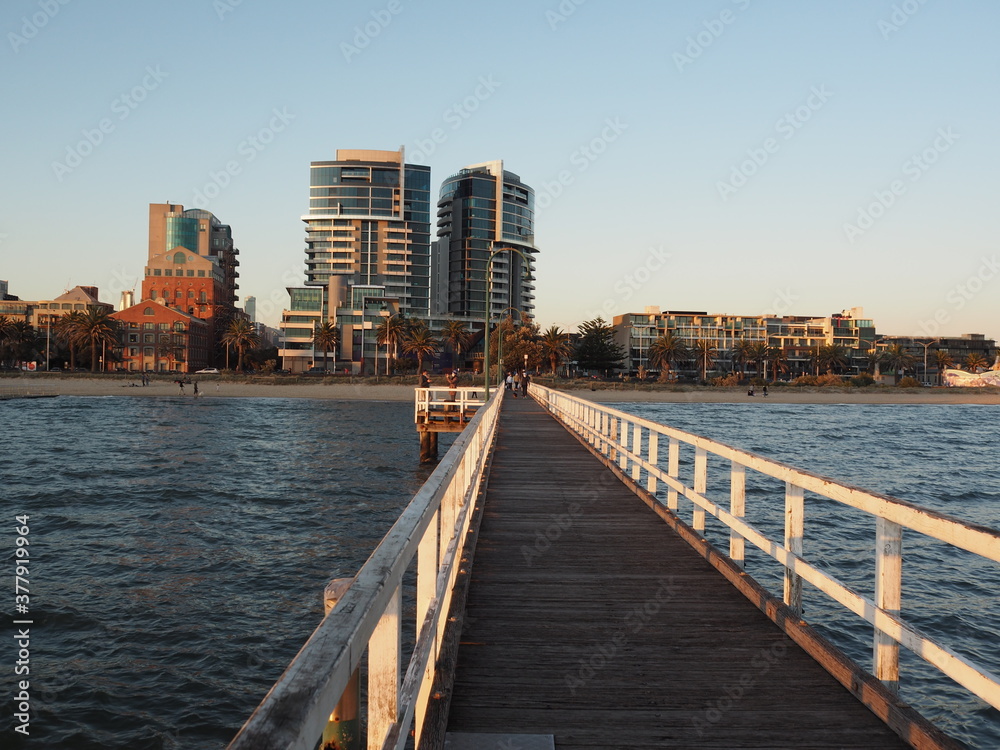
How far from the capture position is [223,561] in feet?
54.5

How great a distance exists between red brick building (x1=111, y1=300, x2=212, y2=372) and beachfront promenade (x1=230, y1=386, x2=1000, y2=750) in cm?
12726

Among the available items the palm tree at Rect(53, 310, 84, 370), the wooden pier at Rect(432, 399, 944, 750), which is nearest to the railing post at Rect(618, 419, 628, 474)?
the wooden pier at Rect(432, 399, 944, 750)

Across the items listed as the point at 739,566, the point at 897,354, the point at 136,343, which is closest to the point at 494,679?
the point at 739,566

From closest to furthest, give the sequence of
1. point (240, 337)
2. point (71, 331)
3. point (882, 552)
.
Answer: point (882, 552) → point (71, 331) → point (240, 337)

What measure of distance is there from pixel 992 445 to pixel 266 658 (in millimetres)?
53196

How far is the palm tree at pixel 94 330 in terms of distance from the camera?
105 meters

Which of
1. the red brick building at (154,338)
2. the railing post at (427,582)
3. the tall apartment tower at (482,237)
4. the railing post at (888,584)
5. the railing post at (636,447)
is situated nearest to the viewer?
the railing post at (427,582)

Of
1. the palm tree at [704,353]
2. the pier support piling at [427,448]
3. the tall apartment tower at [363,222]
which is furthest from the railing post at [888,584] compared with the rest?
the tall apartment tower at [363,222]

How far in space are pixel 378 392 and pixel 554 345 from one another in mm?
28205

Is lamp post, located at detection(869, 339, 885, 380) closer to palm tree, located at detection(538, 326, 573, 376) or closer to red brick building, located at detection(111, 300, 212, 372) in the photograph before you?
palm tree, located at detection(538, 326, 573, 376)

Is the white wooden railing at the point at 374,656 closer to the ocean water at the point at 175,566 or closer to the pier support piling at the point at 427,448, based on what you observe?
the ocean water at the point at 175,566

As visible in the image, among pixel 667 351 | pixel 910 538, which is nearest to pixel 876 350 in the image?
pixel 667 351

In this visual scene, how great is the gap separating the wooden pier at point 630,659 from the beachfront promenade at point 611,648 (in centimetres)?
2

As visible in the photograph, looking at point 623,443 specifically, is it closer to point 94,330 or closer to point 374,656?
point 374,656
